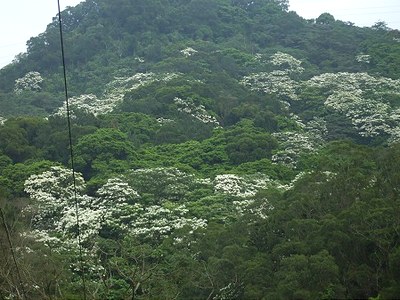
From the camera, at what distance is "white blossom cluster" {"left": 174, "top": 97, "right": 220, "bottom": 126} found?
116 ft

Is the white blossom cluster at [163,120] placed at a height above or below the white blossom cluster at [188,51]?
below

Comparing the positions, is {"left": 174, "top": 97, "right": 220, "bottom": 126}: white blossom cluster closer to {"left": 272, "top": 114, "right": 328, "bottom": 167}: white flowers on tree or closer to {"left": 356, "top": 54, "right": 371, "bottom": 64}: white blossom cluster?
{"left": 272, "top": 114, "right": 328, "bottom": 167}: white flowers on tree

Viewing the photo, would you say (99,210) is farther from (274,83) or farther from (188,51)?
(188,51)

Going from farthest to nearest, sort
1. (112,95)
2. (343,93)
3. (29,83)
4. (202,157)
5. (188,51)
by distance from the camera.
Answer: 1. (188,51)
2. (29,83)
3. (112,95)
4. (343,93)
5. (202,157)

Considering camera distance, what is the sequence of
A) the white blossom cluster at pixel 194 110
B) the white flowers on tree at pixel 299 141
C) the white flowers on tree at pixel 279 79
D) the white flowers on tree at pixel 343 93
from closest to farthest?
the white flowers on tree at pixel 299 141
the white flowers on tree at pixel 343 93
the white blossom cluster at pixel 194 110
the white flowers on tree at pixel 279 79

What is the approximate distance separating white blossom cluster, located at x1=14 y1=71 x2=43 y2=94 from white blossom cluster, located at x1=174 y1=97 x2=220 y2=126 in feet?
46.5

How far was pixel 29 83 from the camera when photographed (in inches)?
1839

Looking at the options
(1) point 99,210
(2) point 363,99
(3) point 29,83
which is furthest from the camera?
(3) point 29,83

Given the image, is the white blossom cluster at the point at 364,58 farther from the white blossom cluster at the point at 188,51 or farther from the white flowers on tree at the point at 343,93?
the white blossom cluster at the point at 188,51

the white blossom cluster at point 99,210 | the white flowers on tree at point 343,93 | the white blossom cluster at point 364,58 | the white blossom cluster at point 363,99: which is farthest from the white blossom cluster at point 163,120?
the white blossom cluster at point 364,58

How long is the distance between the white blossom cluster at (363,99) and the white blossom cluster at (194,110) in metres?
6.36

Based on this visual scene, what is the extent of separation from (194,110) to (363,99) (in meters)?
8.81

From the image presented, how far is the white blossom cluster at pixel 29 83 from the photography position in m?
46.1

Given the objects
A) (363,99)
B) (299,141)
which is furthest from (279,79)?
(299,141)
